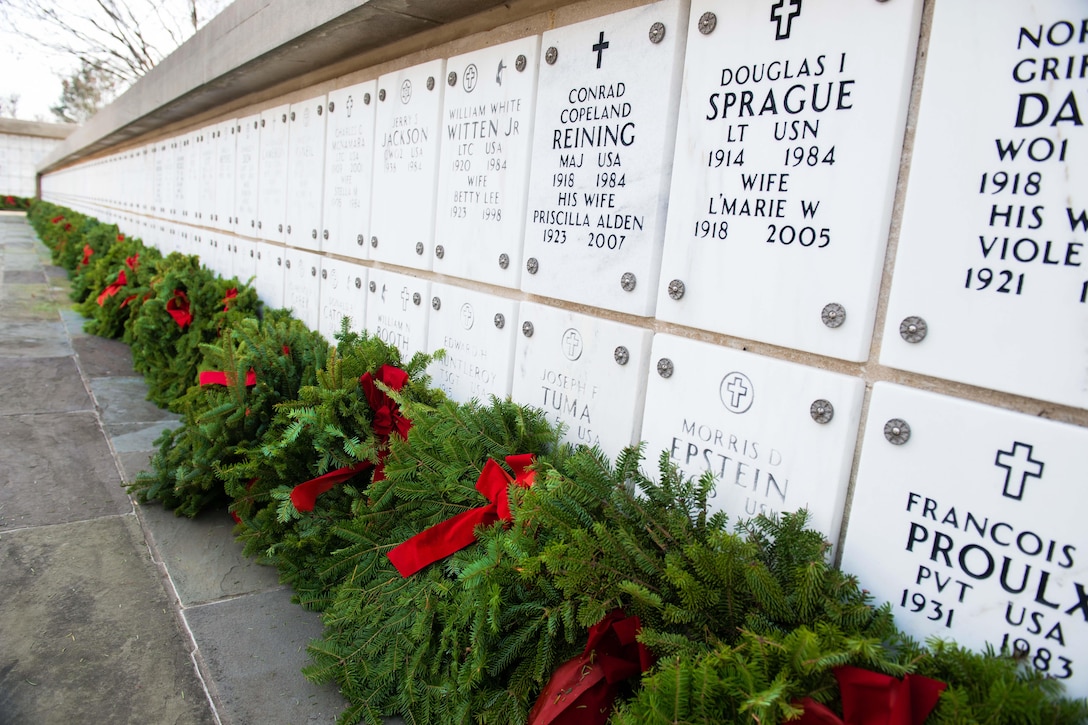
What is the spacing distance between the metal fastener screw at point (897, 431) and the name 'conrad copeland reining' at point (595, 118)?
118 centimetres

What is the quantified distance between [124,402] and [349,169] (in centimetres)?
264

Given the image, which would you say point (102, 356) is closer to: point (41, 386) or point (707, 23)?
point (41, 386)

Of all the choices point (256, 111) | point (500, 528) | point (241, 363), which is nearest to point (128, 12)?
point (256, 111)

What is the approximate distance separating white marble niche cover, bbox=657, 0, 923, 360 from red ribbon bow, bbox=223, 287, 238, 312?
4.08m

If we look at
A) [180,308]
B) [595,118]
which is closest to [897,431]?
[595,118]

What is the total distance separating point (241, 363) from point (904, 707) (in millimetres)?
3065

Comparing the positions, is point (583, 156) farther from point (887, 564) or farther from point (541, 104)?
point (887, 564)

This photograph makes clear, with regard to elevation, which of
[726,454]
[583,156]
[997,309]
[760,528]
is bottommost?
[760,528]

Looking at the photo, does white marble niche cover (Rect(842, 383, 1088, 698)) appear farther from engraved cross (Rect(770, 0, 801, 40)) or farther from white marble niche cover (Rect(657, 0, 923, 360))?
engraved cross (Rect(770, 0, 801, 40))

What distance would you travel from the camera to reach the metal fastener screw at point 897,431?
5.51 ft

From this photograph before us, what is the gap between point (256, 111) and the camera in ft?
19.9

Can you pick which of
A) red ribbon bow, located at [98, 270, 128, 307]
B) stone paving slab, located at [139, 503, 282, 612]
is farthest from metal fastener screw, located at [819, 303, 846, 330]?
red ribbon bow, located at [98, 270, 128, 307]

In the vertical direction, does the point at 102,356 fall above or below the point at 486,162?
below

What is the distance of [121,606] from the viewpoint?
285 centimetres
